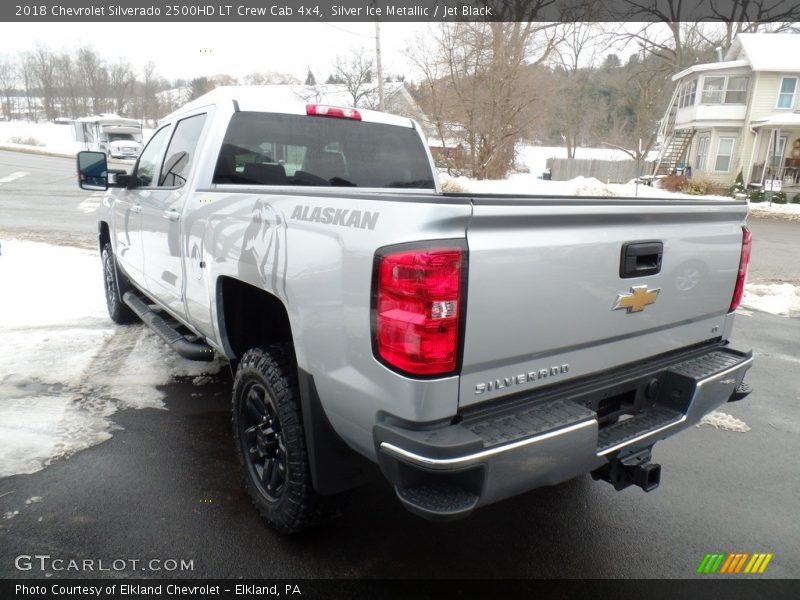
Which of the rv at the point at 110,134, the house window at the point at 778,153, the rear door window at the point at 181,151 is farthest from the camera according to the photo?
the rv at the point at 110,134

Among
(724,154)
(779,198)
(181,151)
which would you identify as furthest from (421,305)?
(724,154)

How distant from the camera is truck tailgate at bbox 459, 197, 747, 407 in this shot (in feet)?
6.50

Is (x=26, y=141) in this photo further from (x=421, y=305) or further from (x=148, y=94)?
(x=421, y=305)

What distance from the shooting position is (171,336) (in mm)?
3986

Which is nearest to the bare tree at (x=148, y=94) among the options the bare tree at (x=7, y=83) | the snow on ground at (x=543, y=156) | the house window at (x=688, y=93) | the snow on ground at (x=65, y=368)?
the bare tree at (x=7, y=83)

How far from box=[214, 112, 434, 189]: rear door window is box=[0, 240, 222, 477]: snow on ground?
1898 millimetres

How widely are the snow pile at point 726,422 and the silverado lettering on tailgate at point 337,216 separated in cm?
327

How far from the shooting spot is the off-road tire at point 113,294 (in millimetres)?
5738

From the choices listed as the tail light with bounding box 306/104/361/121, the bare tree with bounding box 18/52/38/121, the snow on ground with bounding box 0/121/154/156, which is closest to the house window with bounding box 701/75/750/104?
the tail light with bounding box 306/104/361/121

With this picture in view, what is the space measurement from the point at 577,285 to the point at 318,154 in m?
2.29

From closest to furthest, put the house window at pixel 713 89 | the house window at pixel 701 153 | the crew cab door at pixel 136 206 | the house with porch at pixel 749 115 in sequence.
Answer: the crew cab door at pixel 136 206, the house with porch at pixel 749 115, the house window at pixel 713 89, the house window at pixel 701 153

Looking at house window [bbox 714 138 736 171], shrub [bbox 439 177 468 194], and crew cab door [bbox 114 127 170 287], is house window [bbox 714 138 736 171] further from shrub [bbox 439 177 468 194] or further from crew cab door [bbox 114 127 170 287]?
crew cab door [bbox 114 127 170 287]

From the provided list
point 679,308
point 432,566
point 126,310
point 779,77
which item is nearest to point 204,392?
point 126,310

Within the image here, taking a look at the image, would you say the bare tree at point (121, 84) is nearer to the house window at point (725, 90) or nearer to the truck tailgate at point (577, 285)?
the house window at point (725, 90)
